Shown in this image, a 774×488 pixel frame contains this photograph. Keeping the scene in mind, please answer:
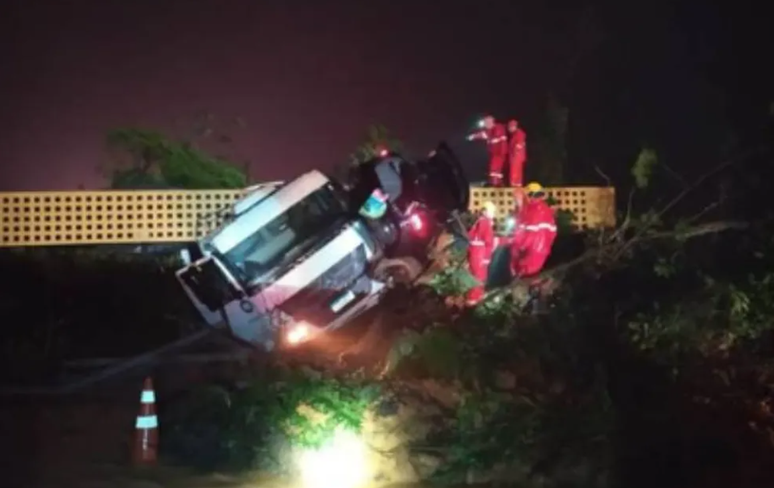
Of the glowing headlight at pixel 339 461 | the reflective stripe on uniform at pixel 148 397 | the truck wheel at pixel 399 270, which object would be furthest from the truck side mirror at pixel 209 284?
the glowing headlight at pixel 339 461

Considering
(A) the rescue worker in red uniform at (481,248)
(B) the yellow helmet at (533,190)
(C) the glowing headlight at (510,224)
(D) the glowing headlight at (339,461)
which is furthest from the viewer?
(B) the yellow helmet at (533,190)

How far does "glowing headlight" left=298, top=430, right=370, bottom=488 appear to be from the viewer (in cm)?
873

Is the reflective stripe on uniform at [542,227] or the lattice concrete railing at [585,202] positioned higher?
the lattice concrete railing at [585,202]

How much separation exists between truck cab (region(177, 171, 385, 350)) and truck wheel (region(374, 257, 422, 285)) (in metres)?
0.14

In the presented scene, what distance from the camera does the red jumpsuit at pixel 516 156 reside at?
14141 mm

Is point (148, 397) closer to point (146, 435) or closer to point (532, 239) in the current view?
point (146, 435)

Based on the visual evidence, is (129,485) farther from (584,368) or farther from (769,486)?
(769,486)

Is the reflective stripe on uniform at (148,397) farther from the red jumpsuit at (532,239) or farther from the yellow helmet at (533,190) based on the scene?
the yellow helmet at (533,190)

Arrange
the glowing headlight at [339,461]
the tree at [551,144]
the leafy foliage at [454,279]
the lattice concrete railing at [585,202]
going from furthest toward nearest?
the tree at [551,144] → the lattice concrete railing at [585,202] → the leafy foliage at [454,279] → the glowing headlight at [339,461]

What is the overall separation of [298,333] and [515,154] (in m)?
3.82

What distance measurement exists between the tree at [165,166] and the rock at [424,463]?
21.6 feet

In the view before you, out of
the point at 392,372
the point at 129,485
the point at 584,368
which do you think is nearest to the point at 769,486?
the point at 584,368

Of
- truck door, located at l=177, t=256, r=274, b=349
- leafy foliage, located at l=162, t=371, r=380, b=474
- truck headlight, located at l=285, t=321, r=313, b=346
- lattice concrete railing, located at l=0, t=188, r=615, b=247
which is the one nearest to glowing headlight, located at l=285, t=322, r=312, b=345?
truck headlight, located at l=285, t=321, r=313, b=346

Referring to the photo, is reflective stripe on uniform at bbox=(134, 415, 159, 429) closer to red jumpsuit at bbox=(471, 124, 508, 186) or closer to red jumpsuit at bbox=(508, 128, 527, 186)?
red jumpsuit at bbox=(471, 124, 508, 186)
